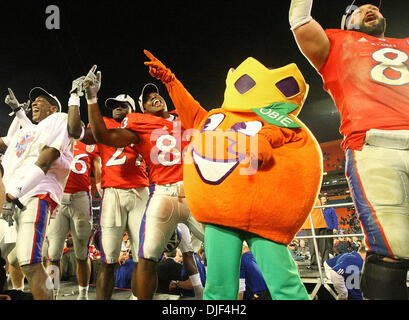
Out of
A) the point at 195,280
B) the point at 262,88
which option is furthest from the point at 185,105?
the point at 195,280

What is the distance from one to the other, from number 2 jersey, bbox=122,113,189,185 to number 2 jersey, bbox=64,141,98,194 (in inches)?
51.2

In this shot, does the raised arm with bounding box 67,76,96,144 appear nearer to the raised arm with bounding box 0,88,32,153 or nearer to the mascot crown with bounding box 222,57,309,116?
the raised arm with bounding box 0,88,32,153

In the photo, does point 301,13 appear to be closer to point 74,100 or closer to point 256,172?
point 256,172

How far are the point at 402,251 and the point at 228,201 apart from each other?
2.32 ft

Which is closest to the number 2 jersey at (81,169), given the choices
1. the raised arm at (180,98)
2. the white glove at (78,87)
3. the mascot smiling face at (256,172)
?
the white glove at (78,87)

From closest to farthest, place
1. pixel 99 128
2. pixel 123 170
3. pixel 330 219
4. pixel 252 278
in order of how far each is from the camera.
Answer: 1. pixel 99 128
2. pixel 123 170
3. pixel 252 278
4. pixel 330 219

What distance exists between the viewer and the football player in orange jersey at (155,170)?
1930mm

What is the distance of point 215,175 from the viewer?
125 centimetres

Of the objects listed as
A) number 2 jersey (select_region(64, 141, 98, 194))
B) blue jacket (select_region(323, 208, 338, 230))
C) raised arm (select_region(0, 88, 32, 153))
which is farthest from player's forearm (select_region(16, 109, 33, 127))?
blue jacket (select_region(323, 208, 338, 230))

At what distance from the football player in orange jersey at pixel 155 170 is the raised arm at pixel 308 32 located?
99 centimetres

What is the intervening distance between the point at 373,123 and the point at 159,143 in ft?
4.72

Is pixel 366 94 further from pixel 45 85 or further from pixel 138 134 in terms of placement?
pixel 45 85

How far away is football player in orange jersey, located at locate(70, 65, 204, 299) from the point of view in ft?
6.33

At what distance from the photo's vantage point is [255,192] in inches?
48.3
